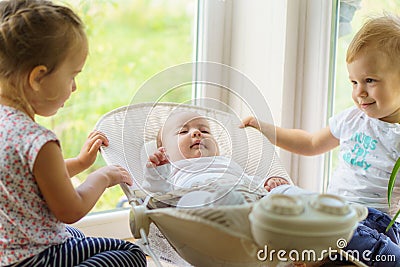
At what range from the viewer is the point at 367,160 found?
1.83 m

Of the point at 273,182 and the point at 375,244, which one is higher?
the point at 273,182

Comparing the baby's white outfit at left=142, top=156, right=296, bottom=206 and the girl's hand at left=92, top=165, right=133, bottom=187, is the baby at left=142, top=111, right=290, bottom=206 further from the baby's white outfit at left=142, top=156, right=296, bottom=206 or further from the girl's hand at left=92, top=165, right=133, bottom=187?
the girl's hand at left=92, top=165, right=133, bottom=187

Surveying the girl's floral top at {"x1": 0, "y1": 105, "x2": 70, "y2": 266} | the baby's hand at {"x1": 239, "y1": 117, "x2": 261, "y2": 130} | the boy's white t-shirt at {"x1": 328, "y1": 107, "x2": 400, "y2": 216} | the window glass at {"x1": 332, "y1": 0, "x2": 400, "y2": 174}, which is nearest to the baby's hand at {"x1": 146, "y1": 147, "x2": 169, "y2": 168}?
the baby's hand at {"x1": 239, "y1": 117, "x2": 261, "y2": 130}

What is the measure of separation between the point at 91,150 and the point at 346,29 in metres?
1.10

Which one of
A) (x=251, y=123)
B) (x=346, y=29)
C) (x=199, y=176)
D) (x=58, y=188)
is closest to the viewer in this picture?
(x=58, y=188)

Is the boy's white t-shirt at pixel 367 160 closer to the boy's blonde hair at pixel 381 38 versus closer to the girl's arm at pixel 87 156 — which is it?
the boy's blonde hair at pixel 381 38

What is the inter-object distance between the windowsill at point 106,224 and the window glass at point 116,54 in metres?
0.07

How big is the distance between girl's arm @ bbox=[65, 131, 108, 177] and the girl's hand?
4.7 inches

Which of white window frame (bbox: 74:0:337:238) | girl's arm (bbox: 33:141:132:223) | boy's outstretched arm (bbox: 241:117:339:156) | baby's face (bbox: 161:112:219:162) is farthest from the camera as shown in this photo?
white window frame (bbox: 74:0:337:238)

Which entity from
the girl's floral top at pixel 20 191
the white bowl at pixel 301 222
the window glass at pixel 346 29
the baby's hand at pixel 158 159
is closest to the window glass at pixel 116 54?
Answer: the baby's hand at pixel 158 159

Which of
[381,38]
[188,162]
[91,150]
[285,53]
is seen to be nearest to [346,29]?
[285,53]

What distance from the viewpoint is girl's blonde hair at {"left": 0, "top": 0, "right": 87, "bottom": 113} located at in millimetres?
1267

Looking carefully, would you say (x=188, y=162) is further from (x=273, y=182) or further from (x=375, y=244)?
(x=375, y=244)

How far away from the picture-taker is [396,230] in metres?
1.80
